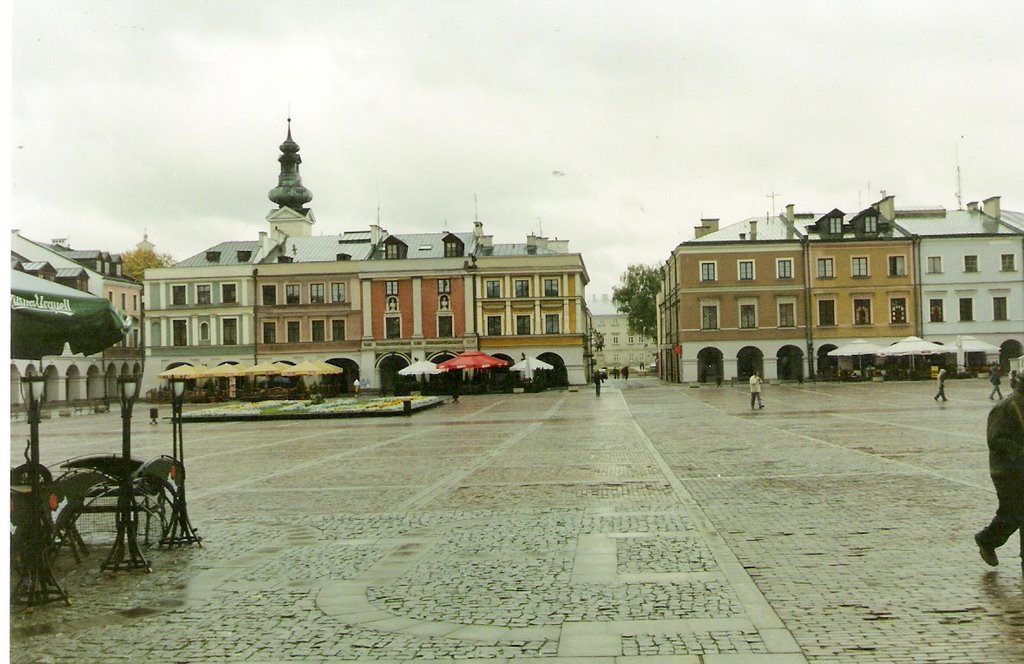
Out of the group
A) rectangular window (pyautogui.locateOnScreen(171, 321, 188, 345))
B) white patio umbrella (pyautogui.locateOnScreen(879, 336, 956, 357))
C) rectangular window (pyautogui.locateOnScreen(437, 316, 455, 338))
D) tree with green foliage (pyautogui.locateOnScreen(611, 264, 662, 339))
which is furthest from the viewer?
tree with green foliage (pyautogui.locateOnScreen(611, 264, 662, 339))

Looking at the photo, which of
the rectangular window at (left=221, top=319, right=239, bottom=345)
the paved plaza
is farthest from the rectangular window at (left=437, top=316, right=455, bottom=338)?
the paved plaza

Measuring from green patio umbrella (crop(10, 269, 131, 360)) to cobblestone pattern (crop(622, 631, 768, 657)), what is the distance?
5984 millimetres

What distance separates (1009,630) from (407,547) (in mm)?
5643

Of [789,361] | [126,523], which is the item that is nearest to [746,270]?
[789,361]

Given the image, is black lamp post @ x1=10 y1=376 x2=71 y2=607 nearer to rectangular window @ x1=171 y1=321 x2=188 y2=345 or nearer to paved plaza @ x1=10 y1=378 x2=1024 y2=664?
paved plaza @ x1=10 y1=378 x2=1024 y2=664

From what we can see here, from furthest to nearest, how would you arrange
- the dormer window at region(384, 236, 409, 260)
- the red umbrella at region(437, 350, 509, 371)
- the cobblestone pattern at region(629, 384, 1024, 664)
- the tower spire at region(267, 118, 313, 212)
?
the tower spire at region(267, 118, 313, 212) → the dormer window at region(384, 236, 409, 260) → the red umbrella at region(437, 350, 509, 371) → the cobblestone pattern at region(629, 384, 1024, 664)

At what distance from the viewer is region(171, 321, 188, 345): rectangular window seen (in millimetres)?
67562

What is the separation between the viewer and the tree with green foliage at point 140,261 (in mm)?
75875

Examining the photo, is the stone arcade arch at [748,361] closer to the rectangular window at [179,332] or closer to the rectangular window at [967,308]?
the rectangular window at [967,308]

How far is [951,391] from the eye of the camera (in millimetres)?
42938

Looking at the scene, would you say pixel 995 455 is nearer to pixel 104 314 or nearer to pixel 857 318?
pixel 104 314

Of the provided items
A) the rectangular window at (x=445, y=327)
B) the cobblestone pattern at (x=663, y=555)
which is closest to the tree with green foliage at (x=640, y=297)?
the rectangular window at (x=445, y=327)

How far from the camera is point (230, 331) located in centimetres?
6775

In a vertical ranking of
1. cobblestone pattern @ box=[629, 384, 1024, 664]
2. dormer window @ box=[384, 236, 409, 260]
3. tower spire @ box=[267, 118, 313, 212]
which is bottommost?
cobblestone pattern @ box=[629, 384, 1024, 664]
